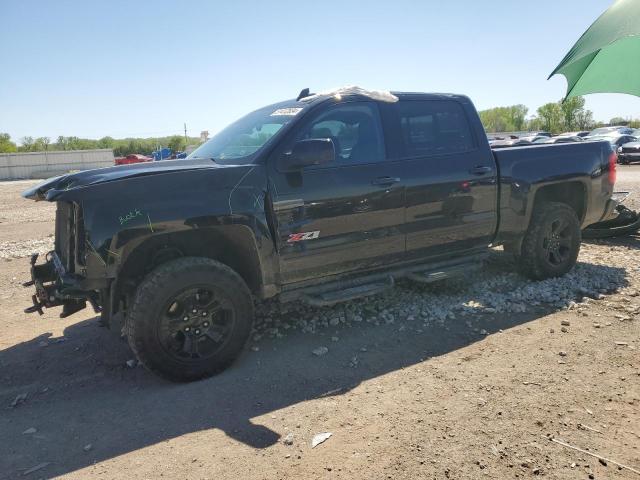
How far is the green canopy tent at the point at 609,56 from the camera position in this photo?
7.75ft

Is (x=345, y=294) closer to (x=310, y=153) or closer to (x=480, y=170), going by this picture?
(x=310, y=153)

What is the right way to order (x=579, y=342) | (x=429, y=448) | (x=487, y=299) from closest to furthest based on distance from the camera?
(x=429, y=448)
(x=579, y=342)
(x=487, y=299)

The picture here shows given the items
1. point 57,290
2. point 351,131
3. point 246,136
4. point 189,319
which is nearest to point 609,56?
point 351,131

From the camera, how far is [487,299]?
201 inches

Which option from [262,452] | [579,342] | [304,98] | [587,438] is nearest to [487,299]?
[579,342]

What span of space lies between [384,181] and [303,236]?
0.90m

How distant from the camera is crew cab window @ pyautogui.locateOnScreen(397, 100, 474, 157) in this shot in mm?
4602

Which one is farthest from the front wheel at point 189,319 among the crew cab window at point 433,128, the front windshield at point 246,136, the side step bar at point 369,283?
the crew cab window at point 433,128

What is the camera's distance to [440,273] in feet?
15.3

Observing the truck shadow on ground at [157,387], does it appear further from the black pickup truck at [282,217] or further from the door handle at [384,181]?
the door handle at [384,181]

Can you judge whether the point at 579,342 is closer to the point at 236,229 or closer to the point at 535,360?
the point at 535,360

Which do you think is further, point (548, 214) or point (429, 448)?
point (548, 214)

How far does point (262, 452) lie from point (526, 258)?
3817 millimetres

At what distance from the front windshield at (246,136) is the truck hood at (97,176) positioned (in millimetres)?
266
